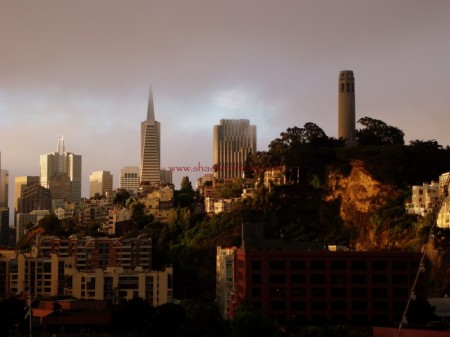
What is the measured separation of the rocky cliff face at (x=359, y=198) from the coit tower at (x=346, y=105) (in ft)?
41.4

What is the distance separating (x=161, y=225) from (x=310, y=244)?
130 feet

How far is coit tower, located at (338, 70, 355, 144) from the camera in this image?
100 meters

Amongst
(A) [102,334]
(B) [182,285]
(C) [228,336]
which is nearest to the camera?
(C) [228,336]

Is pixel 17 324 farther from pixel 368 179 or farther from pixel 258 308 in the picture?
pixel 368 179

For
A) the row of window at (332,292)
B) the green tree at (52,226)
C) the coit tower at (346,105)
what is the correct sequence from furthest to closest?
1. the green tree at (52,226)
2. the coit tower at (346,105)
3. the row of window at (332,292)

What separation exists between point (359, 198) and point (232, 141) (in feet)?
250

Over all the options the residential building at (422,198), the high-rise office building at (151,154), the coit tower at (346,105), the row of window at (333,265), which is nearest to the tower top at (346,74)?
the coit tower at (346,105)

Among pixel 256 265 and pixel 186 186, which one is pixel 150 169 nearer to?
pixel 186 186

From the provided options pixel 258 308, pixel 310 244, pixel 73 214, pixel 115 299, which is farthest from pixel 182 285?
pixel 73 214

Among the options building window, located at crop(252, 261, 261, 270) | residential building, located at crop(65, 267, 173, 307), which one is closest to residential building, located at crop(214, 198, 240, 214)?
residential building, located at crop(65, 267, 173, 307)

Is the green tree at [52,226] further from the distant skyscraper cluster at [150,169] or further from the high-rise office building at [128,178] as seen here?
the high-rise office building at [128,178]

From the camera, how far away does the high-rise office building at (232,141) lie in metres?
157

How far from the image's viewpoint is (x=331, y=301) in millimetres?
56531

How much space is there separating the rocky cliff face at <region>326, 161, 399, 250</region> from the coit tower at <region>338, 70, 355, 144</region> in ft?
41.4
